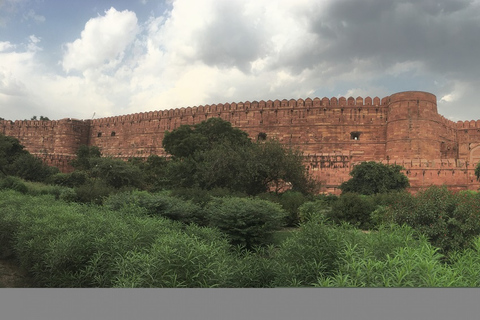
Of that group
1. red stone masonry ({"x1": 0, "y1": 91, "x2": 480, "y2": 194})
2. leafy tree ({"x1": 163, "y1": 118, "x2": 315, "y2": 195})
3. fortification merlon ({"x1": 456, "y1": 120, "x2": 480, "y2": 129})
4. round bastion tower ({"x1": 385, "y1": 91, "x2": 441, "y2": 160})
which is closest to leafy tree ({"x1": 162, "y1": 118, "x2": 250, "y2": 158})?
red stone masonry ({"x1": 0, "y1": 91, "x2": 480, "y2": 194})

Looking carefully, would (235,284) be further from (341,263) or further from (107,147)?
(107,147)

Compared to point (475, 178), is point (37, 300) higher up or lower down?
lower down

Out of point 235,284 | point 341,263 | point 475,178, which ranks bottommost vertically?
point 235,284

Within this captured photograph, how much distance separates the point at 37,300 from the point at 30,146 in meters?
37.5

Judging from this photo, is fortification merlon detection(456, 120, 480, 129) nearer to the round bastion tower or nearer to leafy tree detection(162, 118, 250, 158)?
the round bastion tower

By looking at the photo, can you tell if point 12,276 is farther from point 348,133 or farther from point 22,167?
point 348,133

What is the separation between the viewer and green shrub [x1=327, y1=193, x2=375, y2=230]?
1047 centimetres

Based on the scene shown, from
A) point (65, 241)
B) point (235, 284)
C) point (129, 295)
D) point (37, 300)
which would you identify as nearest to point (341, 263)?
point (235, 284)

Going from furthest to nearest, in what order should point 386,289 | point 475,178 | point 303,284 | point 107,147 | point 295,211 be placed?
point 107,147, point 475,178, point 295,211, point 303,284, point 386,289

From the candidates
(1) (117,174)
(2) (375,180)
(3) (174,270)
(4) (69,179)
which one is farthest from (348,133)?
(3) (174,270)

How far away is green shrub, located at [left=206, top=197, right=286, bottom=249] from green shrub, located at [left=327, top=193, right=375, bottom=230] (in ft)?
10.1

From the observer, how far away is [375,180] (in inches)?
671

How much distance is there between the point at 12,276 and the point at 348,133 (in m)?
22.4

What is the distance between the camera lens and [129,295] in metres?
3.02
